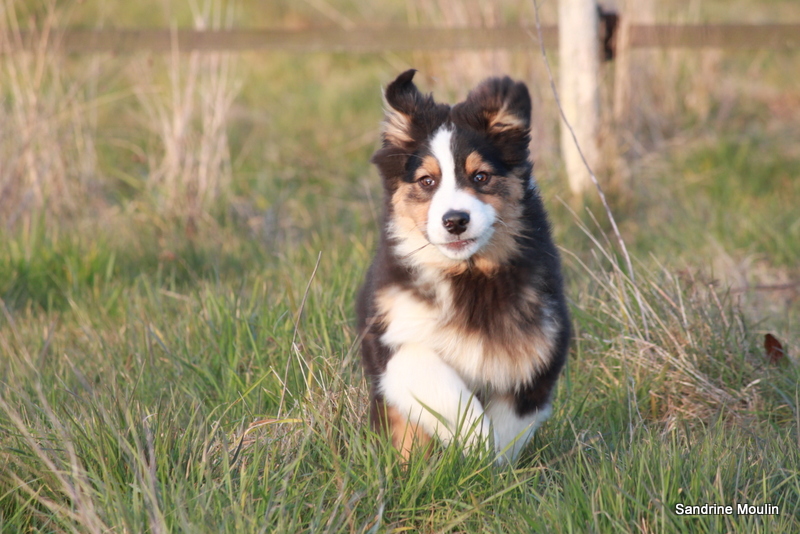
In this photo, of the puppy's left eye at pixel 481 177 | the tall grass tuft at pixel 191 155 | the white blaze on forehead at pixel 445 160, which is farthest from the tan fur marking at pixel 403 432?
the tall grass tuft at pixel 191 155

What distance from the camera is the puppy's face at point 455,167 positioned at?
116 inches

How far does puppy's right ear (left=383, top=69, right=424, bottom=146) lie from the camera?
318 centimetres

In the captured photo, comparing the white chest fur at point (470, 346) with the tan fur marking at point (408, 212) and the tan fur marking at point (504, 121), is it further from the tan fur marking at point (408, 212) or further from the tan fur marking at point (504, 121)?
the tan fur marking at point (504, 121)

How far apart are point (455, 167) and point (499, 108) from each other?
30cm

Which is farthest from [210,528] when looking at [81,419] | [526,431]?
[526,431]

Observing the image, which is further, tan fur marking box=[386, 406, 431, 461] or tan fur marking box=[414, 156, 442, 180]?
tan fur marking box=[414, 156, 442, 180]

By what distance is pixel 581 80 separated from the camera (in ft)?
19.2

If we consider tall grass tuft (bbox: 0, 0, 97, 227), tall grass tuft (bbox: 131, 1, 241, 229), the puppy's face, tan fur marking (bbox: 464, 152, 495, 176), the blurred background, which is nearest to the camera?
the puppy's face

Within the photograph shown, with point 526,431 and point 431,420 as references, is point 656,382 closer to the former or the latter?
point 526,431

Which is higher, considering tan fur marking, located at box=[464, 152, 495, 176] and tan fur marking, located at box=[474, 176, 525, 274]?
tan fur marking, located at box=[464, 152, 495, 176]

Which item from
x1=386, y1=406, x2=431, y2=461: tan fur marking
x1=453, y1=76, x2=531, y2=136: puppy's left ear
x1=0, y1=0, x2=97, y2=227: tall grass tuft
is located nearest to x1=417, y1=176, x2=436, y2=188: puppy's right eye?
x1=453, y1=76, x2=531, y2=136: puppy's left ear

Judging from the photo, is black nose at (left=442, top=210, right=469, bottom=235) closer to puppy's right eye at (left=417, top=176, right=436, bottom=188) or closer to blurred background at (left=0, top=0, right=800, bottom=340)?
puppy's right eye at (left=417, top=176, right=436, bottom=188)

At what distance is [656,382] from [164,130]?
3.90 meters

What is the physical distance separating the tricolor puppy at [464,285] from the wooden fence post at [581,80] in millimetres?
2737
